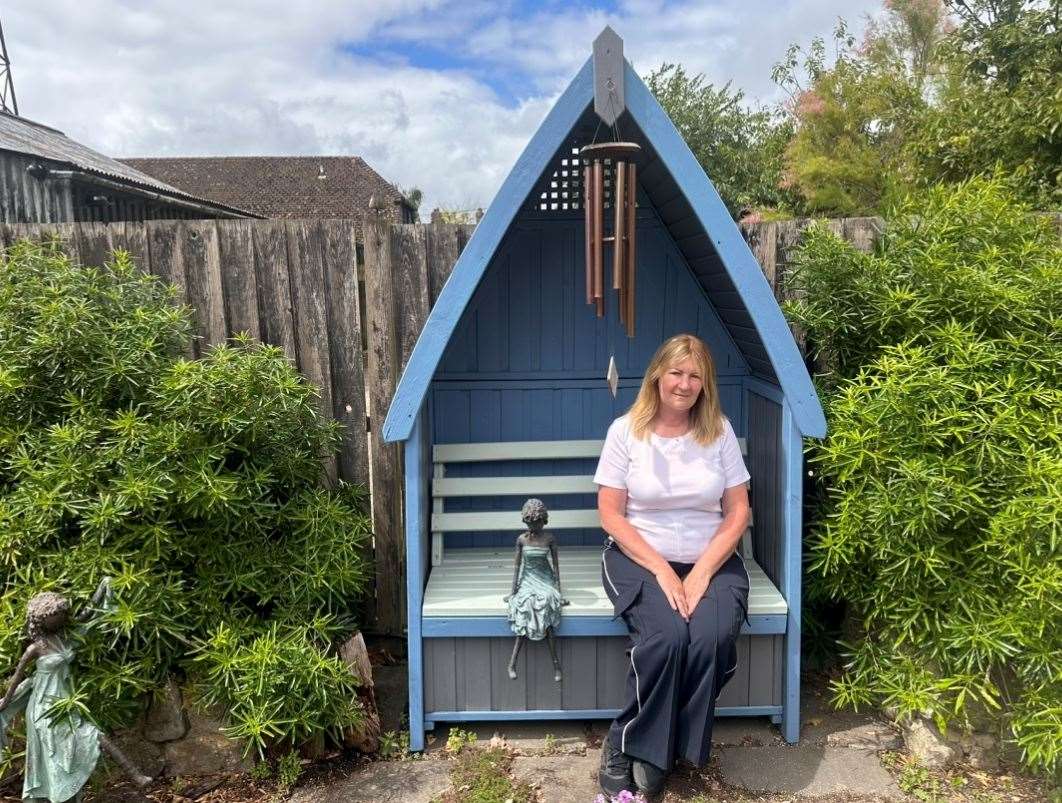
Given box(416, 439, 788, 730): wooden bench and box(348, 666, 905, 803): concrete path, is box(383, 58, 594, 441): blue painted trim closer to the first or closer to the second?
box(416, 439, 788, 730): wooden bench

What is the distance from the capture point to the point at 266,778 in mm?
2641

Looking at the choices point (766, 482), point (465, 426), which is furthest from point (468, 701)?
point (766, 482)

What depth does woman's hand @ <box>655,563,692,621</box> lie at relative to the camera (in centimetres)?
256

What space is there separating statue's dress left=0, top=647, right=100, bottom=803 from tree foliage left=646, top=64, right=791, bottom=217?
18273 millimetres

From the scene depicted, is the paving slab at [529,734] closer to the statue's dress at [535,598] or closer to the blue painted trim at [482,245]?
the statue's dress at [535,598]

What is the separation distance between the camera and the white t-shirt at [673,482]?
9.18 ft

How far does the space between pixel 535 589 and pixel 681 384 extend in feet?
3.08

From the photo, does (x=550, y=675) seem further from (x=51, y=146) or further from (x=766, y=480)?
(x=51, y=146)

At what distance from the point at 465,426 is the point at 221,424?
4.12ft

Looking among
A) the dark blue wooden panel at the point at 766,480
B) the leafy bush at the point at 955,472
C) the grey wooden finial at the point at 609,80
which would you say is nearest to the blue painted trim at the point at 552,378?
the dark blue wooden panel at the point at 766,480

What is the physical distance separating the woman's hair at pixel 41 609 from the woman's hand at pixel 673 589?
189 cm

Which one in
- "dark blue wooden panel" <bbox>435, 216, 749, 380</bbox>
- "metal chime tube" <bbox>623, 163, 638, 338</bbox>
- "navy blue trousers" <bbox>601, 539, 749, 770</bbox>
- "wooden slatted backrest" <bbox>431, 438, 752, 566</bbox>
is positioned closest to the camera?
"navy blue trousers" <bbox>601, 539, 749, 770</bbox>

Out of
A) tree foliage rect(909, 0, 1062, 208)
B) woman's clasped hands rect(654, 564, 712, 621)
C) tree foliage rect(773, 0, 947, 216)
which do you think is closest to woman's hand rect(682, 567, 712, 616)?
woman's clasped hands rect(654, 564, 712, 621)

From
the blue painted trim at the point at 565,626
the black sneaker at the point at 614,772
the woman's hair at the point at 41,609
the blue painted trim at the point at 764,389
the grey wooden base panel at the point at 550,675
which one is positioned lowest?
the black sneaker at the point at 614,772
